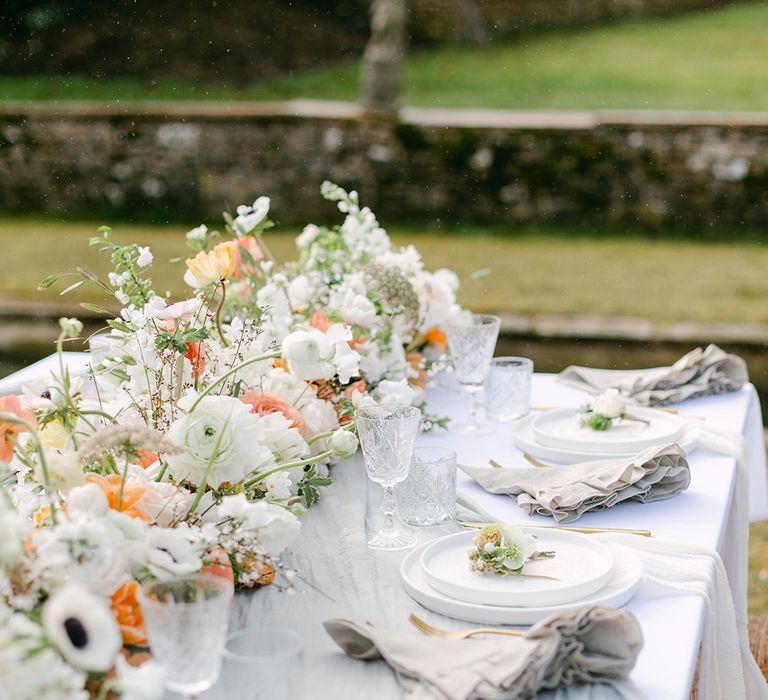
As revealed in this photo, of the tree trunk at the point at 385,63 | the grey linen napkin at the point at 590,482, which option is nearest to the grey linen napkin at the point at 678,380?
the grey linen napkin at the point at 590,482

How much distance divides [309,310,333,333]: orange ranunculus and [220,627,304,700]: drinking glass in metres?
1.01

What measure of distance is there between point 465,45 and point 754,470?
41.0 feet

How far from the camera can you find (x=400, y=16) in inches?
377

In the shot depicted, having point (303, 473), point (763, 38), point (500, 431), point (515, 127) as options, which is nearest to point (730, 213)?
point (515, 127)

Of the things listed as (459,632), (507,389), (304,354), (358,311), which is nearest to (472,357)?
(507,389)

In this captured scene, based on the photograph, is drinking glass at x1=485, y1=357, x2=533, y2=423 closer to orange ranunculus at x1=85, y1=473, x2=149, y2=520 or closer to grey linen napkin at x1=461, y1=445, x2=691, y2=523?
grey linen napkin at x1=461, y1=445, x2=691, y2=523

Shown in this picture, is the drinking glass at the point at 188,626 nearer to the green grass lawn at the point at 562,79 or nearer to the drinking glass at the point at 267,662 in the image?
the drinking glass at the point at 267,662

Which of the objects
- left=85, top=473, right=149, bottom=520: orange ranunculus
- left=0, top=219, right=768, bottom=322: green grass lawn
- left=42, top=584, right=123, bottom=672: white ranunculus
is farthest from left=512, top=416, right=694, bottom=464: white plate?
left=0, top=219, right=768, bottom=322: green grass lawn

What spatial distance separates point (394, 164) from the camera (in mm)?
9062

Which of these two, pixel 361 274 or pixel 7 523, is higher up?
pixel 7 523

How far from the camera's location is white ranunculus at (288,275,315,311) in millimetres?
2236

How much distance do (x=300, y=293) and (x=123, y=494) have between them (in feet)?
3.38

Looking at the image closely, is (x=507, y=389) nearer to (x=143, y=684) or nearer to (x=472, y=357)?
(x=472, y=357)

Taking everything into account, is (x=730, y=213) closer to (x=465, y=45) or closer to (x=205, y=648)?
(x=465, y=45)
